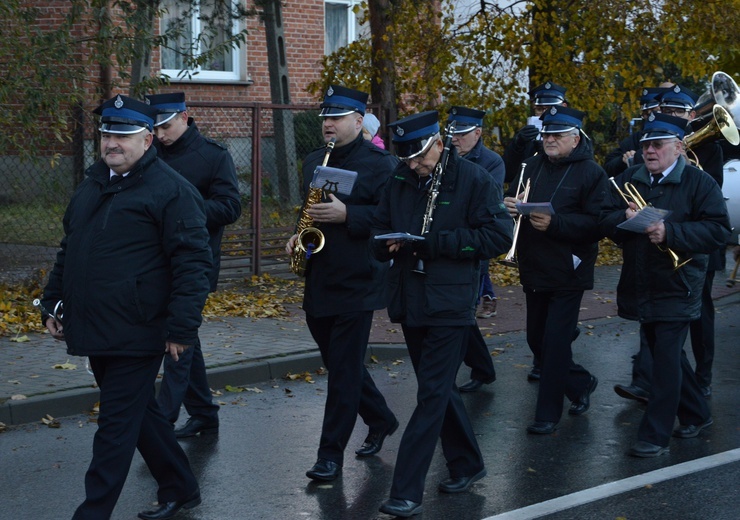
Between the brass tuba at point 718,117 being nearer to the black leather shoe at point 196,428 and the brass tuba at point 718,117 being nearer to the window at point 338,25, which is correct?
the black leather shoe at point 196,428

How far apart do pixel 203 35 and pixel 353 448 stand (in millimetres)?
8269

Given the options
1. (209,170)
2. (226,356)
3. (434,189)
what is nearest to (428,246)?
(434,189)

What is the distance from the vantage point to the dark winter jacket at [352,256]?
21.3ft

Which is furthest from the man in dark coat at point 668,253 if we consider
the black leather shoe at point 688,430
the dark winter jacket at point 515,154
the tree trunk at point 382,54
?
the tree trunk at point 382,54

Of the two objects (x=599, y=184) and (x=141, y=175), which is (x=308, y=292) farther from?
(x=599, y=184)

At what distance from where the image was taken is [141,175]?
529 cm

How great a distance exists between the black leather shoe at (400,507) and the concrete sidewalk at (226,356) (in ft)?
9.44

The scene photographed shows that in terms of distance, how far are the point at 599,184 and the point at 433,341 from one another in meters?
2.13

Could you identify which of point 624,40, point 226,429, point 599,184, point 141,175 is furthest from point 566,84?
point 141,175

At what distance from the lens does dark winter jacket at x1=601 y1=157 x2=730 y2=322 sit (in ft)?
22.3

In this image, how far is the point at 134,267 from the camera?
5.19 meters

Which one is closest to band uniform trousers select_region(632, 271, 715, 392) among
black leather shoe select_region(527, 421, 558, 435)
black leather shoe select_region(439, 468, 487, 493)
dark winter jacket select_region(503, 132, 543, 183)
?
black leather shoe select_region(527, 421, 558, 435)

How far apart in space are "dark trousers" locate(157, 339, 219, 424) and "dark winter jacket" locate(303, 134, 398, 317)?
85 cm

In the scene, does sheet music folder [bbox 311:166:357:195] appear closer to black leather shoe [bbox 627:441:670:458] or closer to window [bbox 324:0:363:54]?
black leather shoe [bbox 627:441:670:458]
